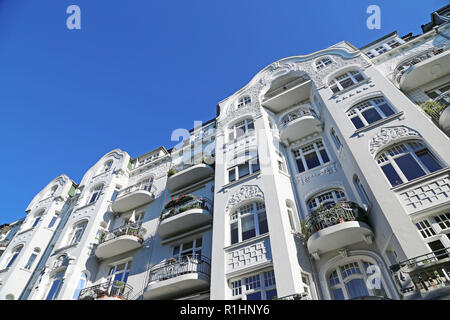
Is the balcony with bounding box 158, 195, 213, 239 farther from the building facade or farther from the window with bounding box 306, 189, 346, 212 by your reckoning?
the window with bounding box 306, 189, 346, 212

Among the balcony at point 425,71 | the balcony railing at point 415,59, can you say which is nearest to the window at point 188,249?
the balcony at point 425,71

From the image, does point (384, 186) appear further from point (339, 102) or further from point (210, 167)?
point (210, 167)

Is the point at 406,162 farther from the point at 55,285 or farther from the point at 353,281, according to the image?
the point at 55,285

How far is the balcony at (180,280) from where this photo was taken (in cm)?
1243

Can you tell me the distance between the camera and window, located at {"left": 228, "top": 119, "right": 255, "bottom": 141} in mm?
18969

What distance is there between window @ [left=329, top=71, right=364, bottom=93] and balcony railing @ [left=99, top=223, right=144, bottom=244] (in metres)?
14.9

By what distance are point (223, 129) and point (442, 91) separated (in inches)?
505

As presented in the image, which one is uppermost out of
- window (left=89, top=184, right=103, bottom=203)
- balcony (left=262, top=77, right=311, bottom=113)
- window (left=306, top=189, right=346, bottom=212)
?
balcony (left=262, top=77, right=311, bottom=113)

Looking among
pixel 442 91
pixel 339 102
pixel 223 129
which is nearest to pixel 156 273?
pixel 223 129

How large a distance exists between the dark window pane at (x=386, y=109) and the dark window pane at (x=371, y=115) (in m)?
0.33

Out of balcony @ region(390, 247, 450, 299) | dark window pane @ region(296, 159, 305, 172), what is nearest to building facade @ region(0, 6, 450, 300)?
balcony @ region(390, 247, 450, 299)

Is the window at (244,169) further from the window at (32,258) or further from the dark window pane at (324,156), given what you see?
the window at (32,258)

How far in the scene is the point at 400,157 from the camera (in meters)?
11.4
